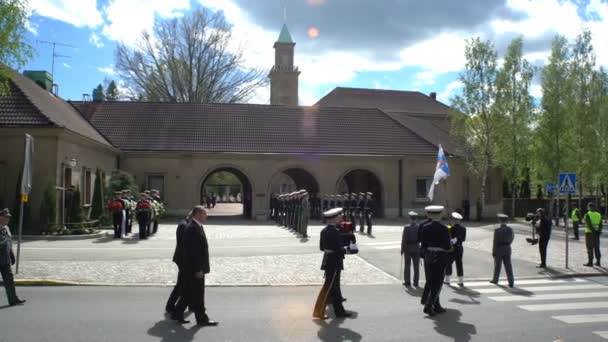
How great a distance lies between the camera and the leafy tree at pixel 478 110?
34906 millimetres

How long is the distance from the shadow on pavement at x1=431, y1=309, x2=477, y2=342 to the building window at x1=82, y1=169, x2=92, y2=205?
63.8 ft

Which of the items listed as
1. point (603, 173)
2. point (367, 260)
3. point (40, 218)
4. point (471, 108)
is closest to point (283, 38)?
point (471, 108)

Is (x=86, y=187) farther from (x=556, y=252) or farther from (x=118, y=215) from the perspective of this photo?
(x=556, y=252)

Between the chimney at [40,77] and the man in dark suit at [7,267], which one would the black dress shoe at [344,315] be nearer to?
the man in dark suit at [7,267]

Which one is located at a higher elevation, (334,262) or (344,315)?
(334,262)

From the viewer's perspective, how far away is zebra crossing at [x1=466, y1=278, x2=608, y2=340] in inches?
341

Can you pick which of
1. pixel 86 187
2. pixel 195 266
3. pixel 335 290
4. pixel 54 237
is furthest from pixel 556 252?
pixel 86 187

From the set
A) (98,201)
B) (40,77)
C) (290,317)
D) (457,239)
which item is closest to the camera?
(290,317)

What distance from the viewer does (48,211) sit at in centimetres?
1923

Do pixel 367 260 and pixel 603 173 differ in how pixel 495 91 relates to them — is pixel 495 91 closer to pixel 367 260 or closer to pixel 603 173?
pixel 603 173

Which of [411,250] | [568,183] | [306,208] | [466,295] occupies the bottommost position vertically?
[466,295]

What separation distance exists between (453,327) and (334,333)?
71.2 inches

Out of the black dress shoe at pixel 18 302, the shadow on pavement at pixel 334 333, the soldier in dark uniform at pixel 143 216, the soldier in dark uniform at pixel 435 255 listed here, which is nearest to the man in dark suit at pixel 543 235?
the soldier in dark uniform at pixel 435 255

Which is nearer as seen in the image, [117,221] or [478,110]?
[117,221]
